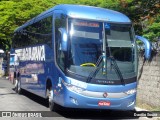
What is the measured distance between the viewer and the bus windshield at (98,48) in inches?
436

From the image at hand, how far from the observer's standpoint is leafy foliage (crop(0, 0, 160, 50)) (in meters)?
16.4

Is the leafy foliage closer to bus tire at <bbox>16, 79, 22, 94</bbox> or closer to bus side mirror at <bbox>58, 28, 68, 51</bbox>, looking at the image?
bus side mirror at <bbox>58, 28, 68, 51</bbox>

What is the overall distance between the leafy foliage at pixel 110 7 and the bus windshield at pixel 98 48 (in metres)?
3.91

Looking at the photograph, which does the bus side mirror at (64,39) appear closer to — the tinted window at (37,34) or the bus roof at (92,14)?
the bus roof at (92,14)

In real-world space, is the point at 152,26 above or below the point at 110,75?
above

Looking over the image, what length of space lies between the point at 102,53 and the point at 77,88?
4.24 ft

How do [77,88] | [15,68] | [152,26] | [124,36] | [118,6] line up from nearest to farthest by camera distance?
[77,88] < [124,36] < [152,26] < [118,6] < [15,68]

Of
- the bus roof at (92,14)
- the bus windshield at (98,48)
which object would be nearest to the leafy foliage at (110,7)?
the bus roof at (92,14)

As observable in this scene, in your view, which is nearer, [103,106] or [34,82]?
[103,106]

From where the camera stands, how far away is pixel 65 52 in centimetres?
1117

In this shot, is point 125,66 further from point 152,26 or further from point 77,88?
point 152,26

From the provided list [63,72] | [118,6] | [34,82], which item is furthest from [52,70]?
[118,6]

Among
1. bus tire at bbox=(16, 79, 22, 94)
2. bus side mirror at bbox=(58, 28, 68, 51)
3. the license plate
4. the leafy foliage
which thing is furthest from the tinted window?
the leafy foliage

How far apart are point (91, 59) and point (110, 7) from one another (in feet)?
28.7
